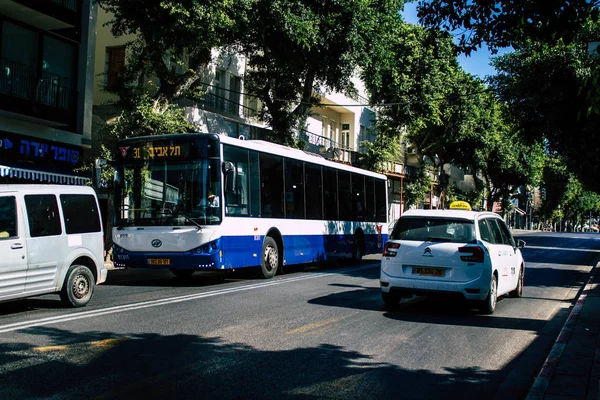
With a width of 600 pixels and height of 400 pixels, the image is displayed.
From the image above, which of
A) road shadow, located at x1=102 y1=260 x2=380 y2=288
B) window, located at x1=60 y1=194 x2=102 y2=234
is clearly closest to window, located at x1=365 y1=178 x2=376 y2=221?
road shadow, located at x1=102 y1=260 x2=380 y2=288

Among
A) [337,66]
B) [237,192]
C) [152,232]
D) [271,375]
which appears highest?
[337,66]

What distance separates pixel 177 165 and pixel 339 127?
32241 millimetres

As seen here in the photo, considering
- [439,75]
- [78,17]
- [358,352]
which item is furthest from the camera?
[439,75]

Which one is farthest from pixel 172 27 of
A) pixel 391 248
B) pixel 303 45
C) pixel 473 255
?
pixel 473 255

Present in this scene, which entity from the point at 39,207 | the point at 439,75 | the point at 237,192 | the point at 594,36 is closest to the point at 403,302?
the point at 237,192

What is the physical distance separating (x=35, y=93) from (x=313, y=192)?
→ 30.5 ft

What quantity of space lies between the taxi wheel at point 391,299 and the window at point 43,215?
549 centimetres

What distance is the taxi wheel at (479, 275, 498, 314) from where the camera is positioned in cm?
1047

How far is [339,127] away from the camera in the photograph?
45.3 m

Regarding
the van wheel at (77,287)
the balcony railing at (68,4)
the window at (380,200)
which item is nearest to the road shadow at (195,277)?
the window at (380,200)

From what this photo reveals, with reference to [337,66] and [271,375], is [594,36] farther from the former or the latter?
[271,375]

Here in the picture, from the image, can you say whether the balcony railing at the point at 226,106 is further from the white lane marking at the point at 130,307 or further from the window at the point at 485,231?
the window at the point at 485,231

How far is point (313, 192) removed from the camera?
18406 millimetres

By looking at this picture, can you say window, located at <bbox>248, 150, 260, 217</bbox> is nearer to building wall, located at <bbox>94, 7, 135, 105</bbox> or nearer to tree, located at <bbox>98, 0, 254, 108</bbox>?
tree, located at <bbox>98, 0, 254, 108</bbox>
